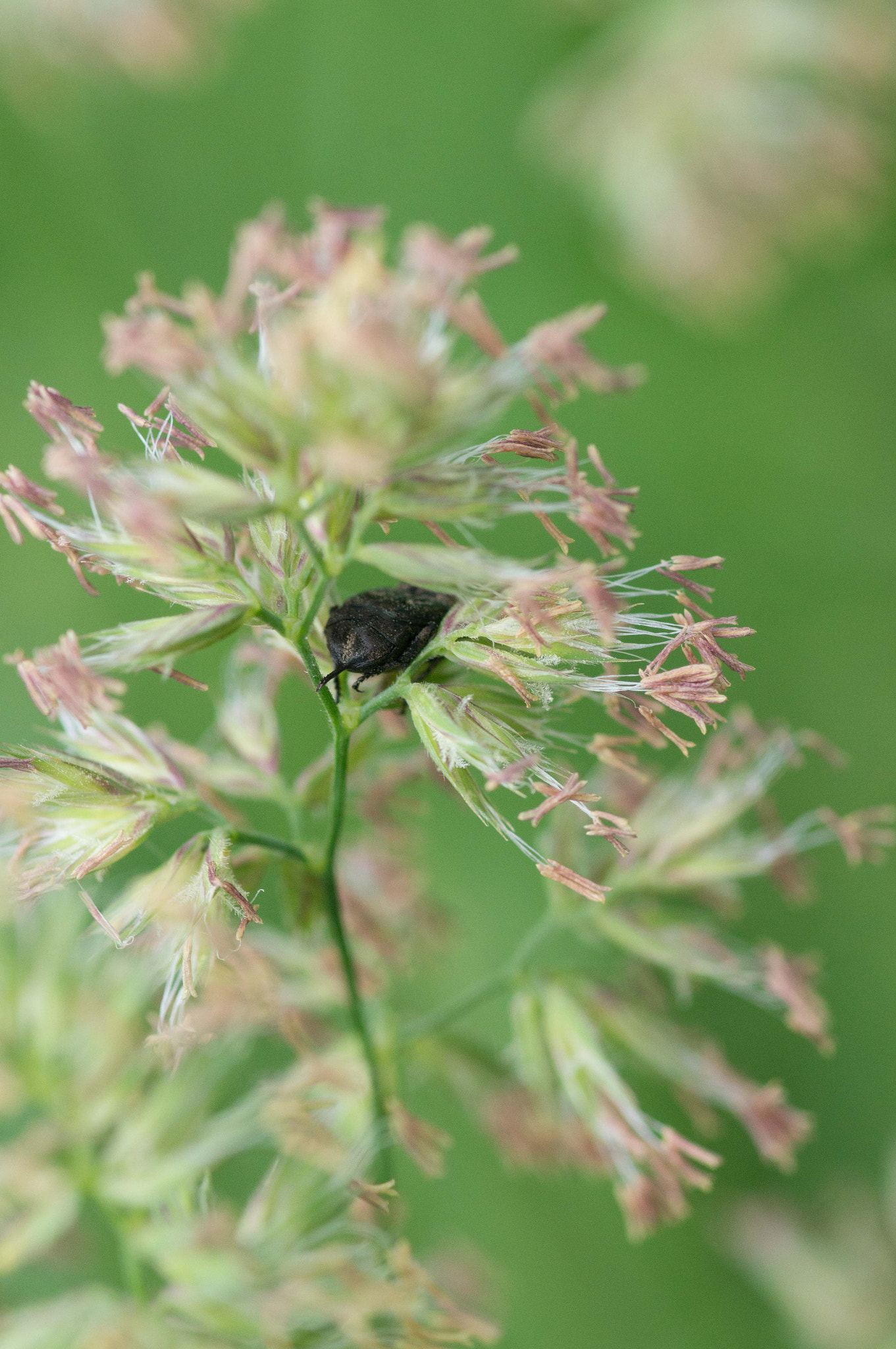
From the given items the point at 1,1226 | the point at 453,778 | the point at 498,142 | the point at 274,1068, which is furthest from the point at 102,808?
the point at 498,142

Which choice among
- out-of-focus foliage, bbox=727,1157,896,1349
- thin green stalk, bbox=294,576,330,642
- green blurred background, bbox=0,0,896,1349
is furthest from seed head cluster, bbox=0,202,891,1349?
green blurred background, bbox=0,0,896,1349

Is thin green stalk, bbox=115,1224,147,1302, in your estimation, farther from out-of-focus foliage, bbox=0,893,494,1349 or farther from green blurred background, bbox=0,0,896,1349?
green blurred background, bbox=0,0,896,1349

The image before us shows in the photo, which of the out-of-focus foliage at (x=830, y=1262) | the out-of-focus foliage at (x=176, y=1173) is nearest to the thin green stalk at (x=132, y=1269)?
the out-of-focus foliage at (x=176, y=1173)

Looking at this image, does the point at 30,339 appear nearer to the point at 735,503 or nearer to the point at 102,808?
the point at 735,503

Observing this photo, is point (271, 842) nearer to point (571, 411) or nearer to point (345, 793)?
point (345, 793)

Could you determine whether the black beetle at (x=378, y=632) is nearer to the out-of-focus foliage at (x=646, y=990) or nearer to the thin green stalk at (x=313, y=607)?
the thin green stalk at (x=313, y=607)

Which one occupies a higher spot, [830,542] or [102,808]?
[102,808]
